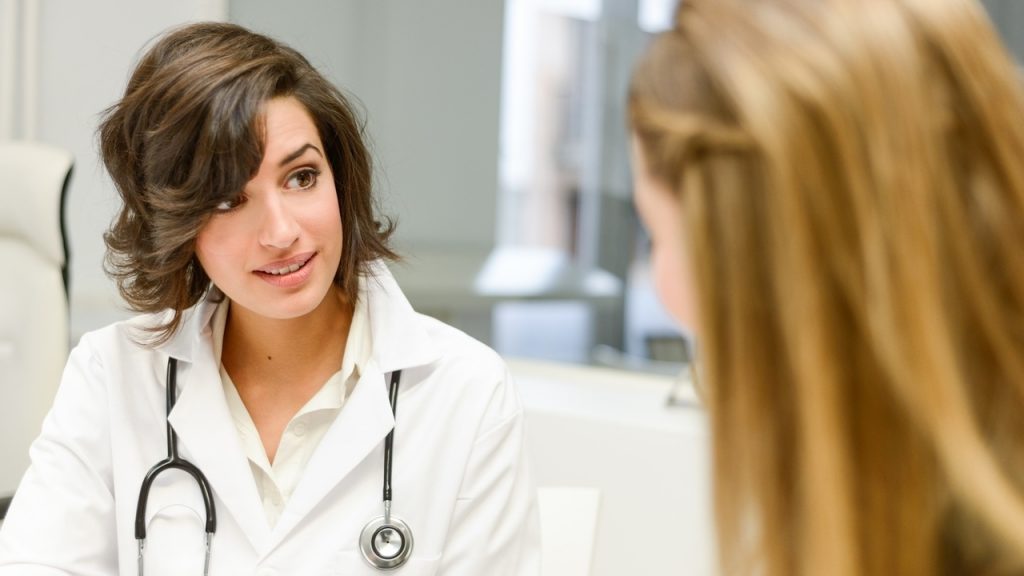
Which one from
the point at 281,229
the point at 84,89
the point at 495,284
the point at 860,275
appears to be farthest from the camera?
the point at 84,89

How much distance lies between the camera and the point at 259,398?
153 centimetres

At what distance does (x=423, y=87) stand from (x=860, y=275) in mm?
2404

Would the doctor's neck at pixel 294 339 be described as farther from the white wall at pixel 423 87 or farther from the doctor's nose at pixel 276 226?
the white wall at pixel 423 87

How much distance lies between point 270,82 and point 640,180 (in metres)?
0.81

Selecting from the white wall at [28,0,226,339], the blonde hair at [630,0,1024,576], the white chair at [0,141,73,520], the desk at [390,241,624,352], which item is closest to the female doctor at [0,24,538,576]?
the white chair at [0,141,73,520]

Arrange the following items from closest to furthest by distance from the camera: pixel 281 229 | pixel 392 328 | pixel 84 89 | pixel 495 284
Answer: pixel 281 229 < pixel 392 328 < pixel 495 284 < pixel 84 89

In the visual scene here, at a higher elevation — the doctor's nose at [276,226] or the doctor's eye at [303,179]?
the doctor's eye at [303,179]

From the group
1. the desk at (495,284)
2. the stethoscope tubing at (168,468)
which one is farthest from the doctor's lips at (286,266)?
the desk at (495,284)

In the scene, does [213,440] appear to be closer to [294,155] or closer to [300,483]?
[300,483]

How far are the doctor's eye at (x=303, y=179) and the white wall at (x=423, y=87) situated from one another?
1.39 metres

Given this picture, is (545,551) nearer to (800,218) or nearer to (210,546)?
(210,546)

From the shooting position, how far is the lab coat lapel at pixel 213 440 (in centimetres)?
138

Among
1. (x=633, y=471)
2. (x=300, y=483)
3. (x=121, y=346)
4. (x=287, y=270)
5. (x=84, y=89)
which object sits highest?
(x=84, y=89)

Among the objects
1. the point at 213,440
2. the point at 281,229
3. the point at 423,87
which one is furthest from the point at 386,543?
the point at 423,87
